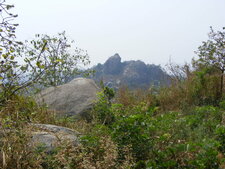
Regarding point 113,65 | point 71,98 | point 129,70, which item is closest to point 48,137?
point 71,98

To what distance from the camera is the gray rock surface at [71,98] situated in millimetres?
8130

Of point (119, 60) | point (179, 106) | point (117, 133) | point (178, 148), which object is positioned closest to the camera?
point (178, 148)

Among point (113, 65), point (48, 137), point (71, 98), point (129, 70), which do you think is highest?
point (113, 65)

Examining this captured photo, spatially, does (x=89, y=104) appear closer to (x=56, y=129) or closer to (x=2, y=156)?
(x=56, y=129)

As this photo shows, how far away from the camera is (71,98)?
851cm

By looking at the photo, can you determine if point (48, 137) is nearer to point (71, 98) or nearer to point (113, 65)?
point (71, 98)

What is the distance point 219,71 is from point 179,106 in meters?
1.78

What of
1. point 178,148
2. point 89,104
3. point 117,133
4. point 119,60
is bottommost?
point 178,148

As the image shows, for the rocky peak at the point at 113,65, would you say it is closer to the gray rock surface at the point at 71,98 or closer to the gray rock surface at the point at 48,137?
the gray rock surface at the point at 71,98

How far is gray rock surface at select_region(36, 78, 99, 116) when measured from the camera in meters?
8.13

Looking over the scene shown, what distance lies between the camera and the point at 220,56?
8.16 meters

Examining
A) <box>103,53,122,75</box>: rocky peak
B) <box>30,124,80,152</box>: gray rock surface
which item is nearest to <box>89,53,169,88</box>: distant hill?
<box>103,53,122,75</box>: rocky peak

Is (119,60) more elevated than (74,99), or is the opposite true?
(119,60)

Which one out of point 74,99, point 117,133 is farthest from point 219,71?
point 117,133
